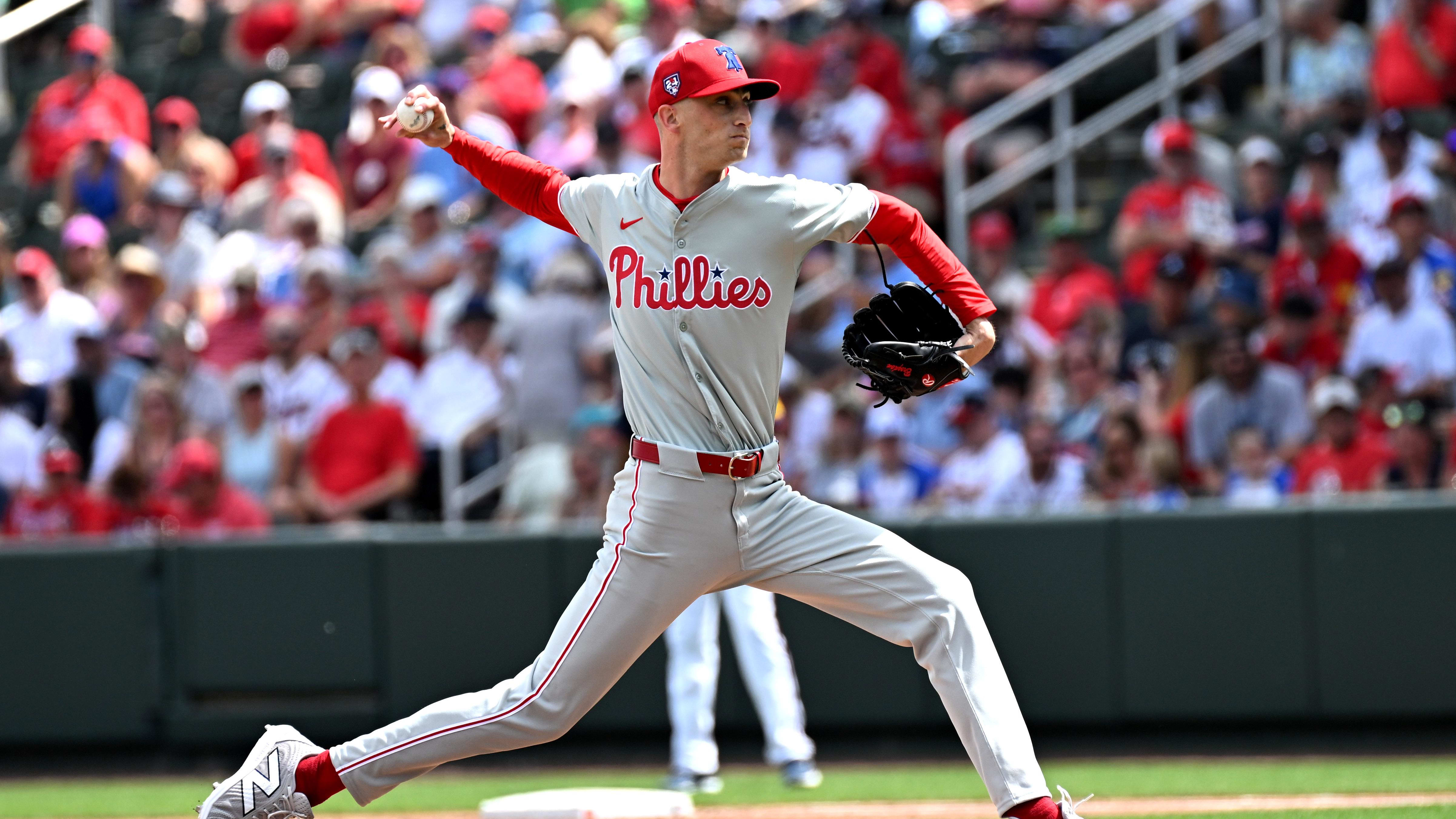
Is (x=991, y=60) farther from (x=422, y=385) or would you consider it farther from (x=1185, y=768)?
(x=1185, y=768)

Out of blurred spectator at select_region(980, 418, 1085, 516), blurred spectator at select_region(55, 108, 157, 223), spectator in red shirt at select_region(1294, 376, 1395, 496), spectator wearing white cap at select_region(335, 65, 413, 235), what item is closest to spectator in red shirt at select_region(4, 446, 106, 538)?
spectator wearing white cap at select_region(335, 65, 413, 235)

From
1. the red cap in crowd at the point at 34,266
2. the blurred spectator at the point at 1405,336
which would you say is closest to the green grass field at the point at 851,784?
the blurred spectator at the point at 1405,336

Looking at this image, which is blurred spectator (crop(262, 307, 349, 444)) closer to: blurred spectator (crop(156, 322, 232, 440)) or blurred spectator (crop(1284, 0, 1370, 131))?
blurred spectator (crop(156, 322, 232, 440))

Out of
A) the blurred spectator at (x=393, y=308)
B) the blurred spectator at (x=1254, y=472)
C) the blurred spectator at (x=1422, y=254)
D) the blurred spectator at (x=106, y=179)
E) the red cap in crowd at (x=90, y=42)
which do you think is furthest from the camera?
the red cap in crowd at (x=90, y=42)

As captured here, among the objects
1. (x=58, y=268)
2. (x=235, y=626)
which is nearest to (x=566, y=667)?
(x=235, y=626)

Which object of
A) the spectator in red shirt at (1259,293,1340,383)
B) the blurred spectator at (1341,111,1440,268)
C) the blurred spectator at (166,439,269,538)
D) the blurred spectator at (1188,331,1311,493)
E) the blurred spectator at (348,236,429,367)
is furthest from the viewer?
the blurred spectator at (348,236,429,367)

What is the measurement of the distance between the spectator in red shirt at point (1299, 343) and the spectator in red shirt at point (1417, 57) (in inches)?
77.7

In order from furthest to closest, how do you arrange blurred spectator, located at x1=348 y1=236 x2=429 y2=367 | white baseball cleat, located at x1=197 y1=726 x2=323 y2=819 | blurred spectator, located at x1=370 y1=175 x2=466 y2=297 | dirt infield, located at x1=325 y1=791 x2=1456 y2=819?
blurred spectator, located at x1=370 y1=175 x2=466 y2=297
blurred spectator, located at x1=348 y1=236 x2=429 y2=367
dirt infield, located at x1=325 y1=791 x2=1456 y2=819
white baseball cleat, located at x1=197 y1=726 x2=323 y2=819

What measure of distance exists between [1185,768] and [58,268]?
855 cm

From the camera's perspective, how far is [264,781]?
453cm

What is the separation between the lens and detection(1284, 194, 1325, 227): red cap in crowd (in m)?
9.09

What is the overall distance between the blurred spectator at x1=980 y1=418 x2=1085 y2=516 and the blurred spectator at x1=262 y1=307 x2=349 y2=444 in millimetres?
3723

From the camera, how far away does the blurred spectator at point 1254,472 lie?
8258mm

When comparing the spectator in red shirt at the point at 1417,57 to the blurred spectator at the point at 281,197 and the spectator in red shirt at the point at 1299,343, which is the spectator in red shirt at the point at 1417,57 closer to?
the spectator in red shirt at the point at 1299,343
